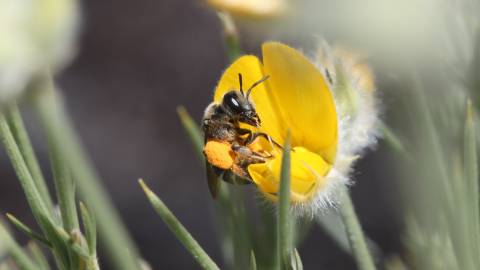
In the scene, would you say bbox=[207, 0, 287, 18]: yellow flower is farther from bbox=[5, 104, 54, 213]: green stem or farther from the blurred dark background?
the blurred dark background

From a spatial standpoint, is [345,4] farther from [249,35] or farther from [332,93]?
[249,35]

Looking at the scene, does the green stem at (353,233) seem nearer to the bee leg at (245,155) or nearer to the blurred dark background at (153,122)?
the bee leg at (245,155)

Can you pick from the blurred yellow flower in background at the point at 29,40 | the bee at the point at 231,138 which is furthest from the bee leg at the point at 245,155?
the blurred yellow flower in background at the point at 29,40

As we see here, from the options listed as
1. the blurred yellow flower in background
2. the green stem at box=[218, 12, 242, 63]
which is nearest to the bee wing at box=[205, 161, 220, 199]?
the green stem at box=[218, 12, 242, 63]

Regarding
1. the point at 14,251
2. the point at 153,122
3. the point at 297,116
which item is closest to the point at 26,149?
the point at 14,251

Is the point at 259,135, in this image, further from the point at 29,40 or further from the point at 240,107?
the point at 29,40

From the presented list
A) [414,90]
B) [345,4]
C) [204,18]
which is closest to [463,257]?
[414,90]
